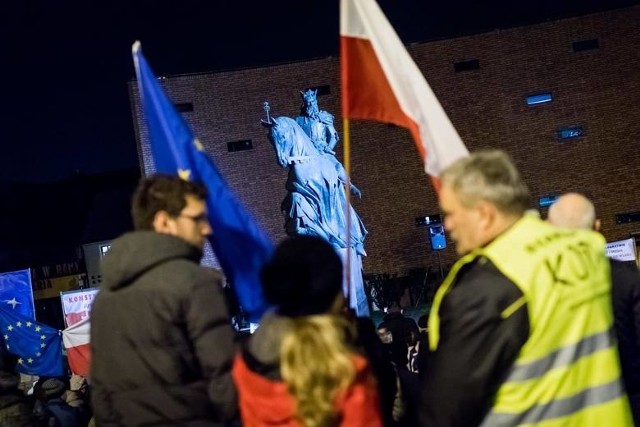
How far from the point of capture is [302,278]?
2.61 metres

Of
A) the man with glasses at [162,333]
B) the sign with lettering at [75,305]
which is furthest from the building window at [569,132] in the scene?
the man with glasses at [162,333]

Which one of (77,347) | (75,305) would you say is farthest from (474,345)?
(75,305)

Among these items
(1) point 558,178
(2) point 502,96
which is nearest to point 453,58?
(2) point 502,96

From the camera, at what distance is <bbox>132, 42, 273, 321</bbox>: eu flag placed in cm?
375

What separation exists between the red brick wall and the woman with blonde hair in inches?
1074

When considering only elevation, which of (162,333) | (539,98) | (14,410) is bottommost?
(14,410)

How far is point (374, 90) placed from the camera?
4.05 meters

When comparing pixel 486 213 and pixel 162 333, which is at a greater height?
pixel 486 213

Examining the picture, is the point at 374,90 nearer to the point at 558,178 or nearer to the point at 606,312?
the point at 606,312

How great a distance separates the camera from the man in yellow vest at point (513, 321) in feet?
8.17

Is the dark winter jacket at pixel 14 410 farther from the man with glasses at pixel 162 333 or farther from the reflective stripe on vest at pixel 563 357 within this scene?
the reflective stripe on vest at pixel 563 357

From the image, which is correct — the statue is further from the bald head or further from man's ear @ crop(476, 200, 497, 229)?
man's ear @ crop(476, 200, 497, 229)

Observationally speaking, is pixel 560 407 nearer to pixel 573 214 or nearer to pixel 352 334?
pixel 352 334

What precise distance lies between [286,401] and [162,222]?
3.11 ft
